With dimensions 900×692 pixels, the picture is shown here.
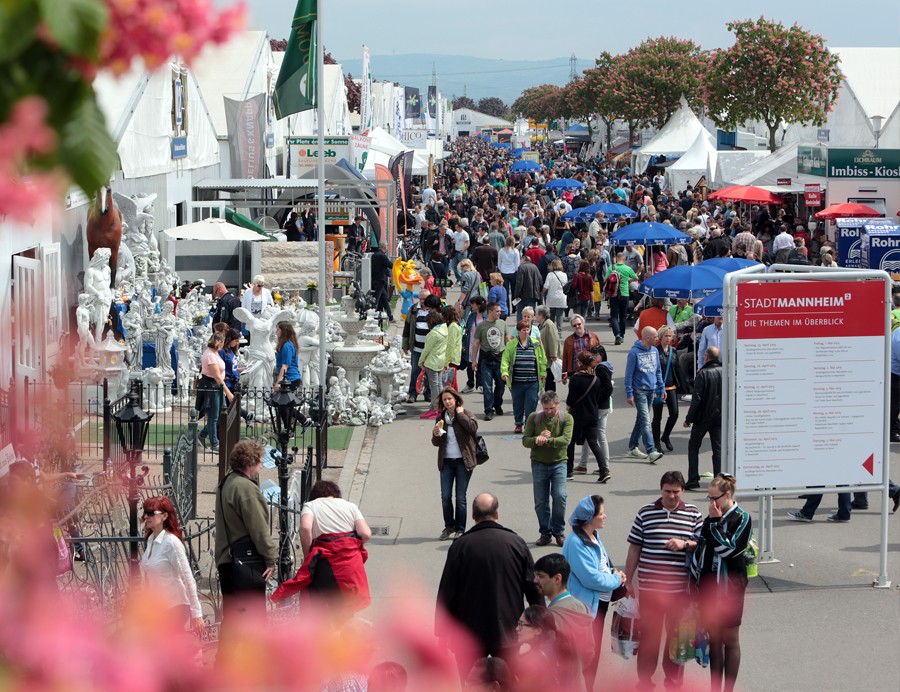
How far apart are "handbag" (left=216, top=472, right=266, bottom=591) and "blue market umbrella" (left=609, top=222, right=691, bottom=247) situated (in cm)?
1439

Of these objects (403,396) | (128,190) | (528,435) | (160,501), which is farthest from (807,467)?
(128,190)

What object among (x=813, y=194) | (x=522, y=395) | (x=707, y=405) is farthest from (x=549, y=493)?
(x=813, y=194)

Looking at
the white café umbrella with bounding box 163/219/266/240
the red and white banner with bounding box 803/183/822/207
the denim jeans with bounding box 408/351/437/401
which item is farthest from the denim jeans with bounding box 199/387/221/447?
the red and white banner with bounding box 803/183/822/207

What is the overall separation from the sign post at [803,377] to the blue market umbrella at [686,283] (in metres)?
5.71

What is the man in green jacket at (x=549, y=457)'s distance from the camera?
8.93 metres

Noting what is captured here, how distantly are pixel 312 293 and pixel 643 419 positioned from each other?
1170 cm

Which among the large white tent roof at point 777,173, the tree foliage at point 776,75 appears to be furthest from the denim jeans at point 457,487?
the tree foliage at point 776,75

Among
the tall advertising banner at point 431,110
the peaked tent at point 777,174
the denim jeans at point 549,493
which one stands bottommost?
the denim jeans at point 549,493

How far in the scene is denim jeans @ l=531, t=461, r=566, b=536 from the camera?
901 centimetres

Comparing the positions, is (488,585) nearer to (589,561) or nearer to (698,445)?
(589,561)

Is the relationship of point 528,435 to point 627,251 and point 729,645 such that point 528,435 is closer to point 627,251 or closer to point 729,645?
point 729,645

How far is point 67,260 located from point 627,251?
1085 cm

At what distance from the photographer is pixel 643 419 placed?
12.0m

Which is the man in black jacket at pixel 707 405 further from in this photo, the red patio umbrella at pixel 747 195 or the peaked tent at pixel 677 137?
the peaked tent at pixel 677 137
